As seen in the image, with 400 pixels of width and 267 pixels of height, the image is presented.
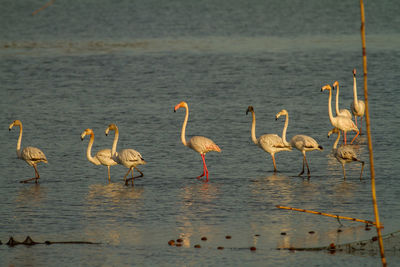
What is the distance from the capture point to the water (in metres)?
9.86

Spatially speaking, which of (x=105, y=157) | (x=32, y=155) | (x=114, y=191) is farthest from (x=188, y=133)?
(x=114, y=191)

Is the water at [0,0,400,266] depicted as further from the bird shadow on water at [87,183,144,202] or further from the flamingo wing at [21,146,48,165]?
the flamingo wing at [21,146,48,165]

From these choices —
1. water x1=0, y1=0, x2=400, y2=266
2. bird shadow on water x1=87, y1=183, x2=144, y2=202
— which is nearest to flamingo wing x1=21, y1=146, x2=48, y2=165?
water x1=0, y1=0, x2=400, y2=266

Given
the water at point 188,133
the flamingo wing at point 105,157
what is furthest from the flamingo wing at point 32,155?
the flamingo wing at point 105,157

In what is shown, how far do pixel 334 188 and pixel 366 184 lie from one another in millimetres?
599

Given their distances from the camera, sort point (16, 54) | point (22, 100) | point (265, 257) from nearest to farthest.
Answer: point (265, 257) < point (22, 100) < point (16, 54)

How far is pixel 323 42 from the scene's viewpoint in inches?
1344

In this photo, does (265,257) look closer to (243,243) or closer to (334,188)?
(243,243)

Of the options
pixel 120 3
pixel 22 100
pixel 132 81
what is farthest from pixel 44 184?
pixel 120 3

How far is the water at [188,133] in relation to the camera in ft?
32.3

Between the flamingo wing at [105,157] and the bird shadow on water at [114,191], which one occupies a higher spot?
the flamingo wing at [105,157]

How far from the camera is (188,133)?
57.4ft

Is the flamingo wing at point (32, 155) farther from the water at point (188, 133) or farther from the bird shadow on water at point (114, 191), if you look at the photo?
the bird shadow on water at point (114, 191)

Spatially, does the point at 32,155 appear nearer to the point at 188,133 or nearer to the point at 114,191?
the point at 114,191
